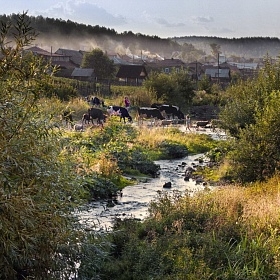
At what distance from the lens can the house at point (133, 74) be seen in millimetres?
72000

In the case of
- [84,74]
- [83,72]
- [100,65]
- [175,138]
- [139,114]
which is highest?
[100,65]

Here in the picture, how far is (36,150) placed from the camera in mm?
7219

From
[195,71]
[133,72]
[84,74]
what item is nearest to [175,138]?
[84,74]

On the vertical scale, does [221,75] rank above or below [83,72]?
below

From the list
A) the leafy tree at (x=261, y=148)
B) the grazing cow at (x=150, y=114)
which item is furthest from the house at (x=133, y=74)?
the leafy tree at (x=261, y=148)

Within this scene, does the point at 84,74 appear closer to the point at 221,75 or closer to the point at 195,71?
the point at 221,75

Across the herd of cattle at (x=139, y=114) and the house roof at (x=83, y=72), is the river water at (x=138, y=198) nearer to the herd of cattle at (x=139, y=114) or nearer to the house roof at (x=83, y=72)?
the herd of cattle at (x=139, y=114)

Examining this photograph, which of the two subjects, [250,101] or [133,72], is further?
[133,72]

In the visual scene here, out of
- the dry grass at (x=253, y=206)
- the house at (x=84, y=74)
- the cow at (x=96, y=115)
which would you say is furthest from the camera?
the house at (x=84, y=74)

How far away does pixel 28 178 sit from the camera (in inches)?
275

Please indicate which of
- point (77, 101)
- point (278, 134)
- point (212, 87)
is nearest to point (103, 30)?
point (212, 87)

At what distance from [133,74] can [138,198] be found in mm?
57724

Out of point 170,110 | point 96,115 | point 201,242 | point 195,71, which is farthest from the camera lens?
point 195,71

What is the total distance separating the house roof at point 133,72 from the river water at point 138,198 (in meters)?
49.7
